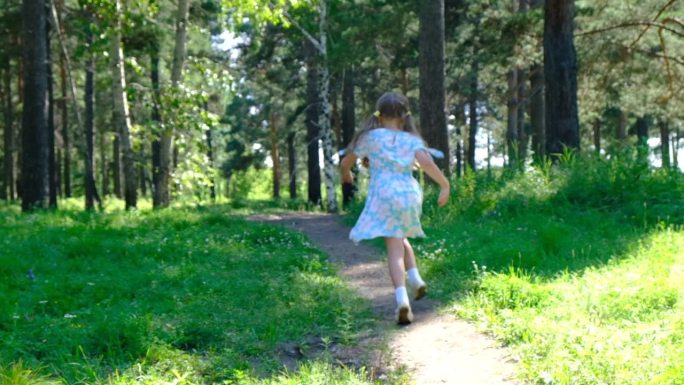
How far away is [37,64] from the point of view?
48.9ft

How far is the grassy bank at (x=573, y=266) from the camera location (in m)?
4.02

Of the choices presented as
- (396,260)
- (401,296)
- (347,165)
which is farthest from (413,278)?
(347,165)

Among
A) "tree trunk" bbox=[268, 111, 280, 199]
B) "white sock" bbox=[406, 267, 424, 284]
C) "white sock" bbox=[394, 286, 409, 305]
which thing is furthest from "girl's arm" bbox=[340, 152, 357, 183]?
"tree trunk" bbox=[268, 111, 280, 199]

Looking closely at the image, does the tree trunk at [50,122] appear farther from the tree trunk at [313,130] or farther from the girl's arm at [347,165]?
the girl's arm at [347,165]

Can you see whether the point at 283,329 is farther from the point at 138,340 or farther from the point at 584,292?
the point at 584,292

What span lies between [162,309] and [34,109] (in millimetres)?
11240

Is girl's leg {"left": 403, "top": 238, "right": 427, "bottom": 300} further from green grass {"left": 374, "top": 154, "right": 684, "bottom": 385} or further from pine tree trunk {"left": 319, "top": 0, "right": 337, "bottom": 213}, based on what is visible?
pine tree trunk {"left": 319, "top": 0, "right": 337, "bottom": 213}

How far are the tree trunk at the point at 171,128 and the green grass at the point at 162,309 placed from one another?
23.1 ft

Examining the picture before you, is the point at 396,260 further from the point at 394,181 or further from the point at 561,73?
the point at 561,73

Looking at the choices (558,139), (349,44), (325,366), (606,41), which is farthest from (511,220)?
(349,44)

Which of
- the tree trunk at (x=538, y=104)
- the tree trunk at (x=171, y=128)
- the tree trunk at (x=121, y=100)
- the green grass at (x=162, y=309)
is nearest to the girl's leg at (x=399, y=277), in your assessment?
the green grass at (x=162, y=309)

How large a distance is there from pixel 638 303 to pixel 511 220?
4.68 meters

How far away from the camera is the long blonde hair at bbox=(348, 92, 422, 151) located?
5.73 m

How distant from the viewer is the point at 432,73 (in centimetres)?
1479
